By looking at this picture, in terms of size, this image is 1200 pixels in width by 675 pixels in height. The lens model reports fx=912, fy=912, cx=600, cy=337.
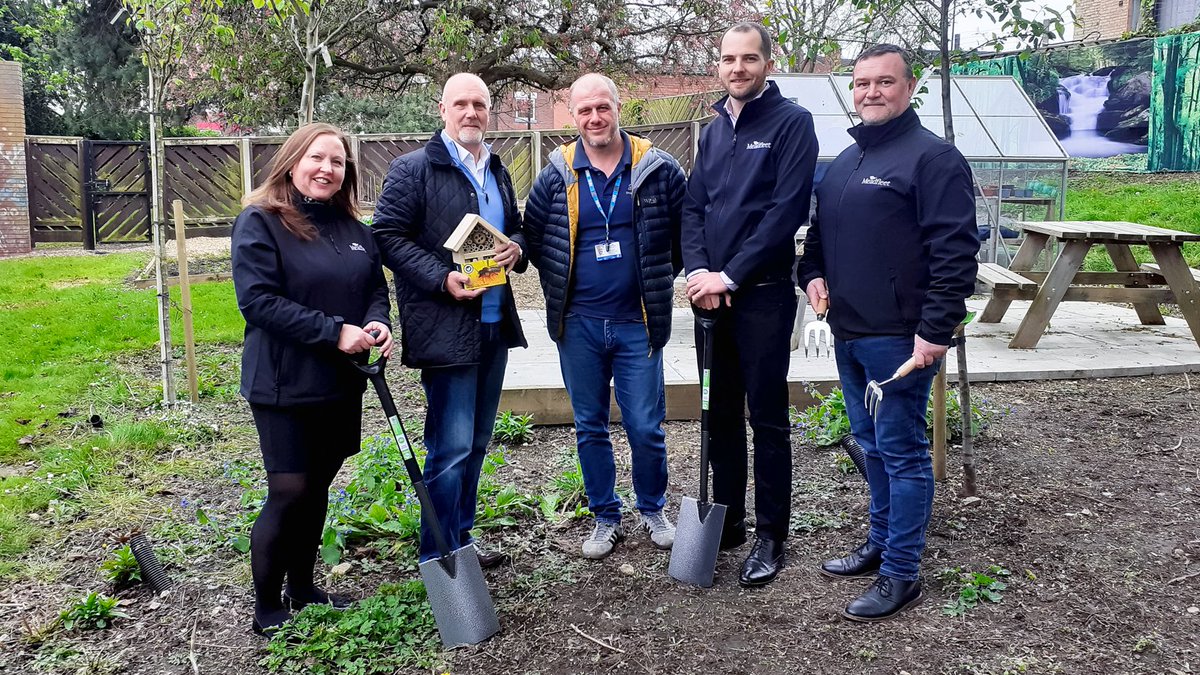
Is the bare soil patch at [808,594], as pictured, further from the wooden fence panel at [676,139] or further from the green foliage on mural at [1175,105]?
the green foliage on mural at [1175,105]

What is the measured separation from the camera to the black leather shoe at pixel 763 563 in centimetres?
336

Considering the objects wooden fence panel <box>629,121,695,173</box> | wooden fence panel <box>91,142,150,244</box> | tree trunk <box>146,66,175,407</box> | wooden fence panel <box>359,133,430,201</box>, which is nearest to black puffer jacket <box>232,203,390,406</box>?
tree trunk <box>146,66,175,407</box>

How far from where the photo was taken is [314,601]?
3.28 m

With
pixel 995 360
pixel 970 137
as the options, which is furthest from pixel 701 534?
pixel 970 137

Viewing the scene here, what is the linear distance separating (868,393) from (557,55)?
14849 millimetres

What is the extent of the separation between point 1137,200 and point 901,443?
15.9m

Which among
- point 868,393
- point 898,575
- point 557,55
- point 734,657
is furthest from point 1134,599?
point 557,55

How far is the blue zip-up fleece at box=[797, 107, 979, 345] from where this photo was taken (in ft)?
9.40

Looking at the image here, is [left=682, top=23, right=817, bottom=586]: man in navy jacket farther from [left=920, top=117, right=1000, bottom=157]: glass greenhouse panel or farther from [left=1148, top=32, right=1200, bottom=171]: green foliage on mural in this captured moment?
[left=1148, top=32, right=1200, bottom=171]: green foliage on mural

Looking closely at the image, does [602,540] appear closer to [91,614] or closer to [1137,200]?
[91,614]

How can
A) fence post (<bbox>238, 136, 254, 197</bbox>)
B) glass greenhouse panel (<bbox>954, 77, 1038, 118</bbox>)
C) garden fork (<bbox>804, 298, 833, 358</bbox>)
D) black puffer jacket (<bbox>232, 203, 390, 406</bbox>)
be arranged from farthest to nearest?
fence post (<bbox>238, 136, 254, 197</bbox>) → glass greenhouse panel (<bbox>954, 77, 1038, 118</bbox>) → garden fork (<bbox>804, 298, 833, 358</bbox>) → black puffer jacket (<bbox>232, 203, 390, 406</bbox>)

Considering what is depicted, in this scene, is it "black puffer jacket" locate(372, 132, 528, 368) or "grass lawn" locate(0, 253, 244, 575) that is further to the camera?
"grass lawn" locate(0, 253, 244, 575)

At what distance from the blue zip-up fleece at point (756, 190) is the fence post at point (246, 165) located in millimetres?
12778

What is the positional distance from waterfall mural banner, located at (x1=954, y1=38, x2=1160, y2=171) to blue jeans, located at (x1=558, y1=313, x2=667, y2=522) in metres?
17.1
